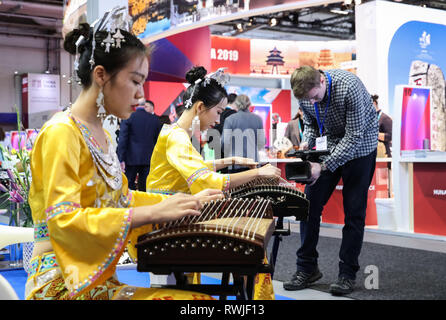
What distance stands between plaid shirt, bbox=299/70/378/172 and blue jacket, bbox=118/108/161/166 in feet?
11.3

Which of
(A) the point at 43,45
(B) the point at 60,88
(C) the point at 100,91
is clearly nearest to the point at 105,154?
(C) the point at 100,91

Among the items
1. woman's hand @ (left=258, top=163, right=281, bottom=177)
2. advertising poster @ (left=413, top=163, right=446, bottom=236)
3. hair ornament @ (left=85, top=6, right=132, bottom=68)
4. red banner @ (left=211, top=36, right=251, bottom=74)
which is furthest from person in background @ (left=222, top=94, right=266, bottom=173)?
red banner @ (left=211, top=36, right=251, bottom=74)

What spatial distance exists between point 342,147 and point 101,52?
2.41 meters

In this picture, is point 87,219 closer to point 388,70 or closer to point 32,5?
point 388,70

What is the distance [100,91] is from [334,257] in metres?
4.01

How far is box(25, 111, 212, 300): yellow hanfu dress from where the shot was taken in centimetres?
120

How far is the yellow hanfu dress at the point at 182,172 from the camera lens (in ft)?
7.47

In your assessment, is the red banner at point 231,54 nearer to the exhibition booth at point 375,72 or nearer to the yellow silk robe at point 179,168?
the exhibition booth at point 375,72

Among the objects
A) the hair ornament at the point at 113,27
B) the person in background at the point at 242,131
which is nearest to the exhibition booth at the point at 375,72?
the hair ornament at the point at 113,27

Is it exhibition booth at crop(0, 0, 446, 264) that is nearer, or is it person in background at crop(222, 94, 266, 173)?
exhibition booth at crop(0, 0, 446, 264)

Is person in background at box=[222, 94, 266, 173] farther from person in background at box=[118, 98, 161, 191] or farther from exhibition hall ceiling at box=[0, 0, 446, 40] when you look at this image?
exhibition hall ceiling at box=[0, 0, 446, 40]

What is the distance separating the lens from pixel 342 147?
3.55m

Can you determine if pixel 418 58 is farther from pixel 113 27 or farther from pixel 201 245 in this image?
pixel 201 245

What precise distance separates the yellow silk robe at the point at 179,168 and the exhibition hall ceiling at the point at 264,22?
47.4 feet
